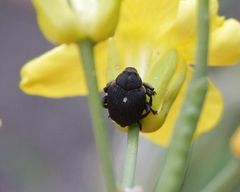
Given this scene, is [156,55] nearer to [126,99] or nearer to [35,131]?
[126,99]

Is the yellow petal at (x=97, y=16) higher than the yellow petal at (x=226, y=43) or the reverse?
higher

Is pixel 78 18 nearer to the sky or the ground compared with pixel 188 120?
nearer to the sky

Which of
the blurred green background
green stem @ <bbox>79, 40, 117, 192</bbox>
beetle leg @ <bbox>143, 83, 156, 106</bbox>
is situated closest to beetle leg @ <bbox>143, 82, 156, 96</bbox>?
beetle leg @ <bbox>143, 83, 156, 106</bbox>

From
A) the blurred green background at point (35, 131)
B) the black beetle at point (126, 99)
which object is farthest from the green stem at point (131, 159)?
the blurred green background at point (35, 131)

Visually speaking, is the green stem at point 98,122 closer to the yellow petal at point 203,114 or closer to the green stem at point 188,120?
the green stem at point 188,120

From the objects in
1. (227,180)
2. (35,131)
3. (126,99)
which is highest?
(35,131)

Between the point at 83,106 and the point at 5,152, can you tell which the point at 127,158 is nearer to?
the point at 5,152

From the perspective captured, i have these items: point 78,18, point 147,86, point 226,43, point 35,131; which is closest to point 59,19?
point 78,18
